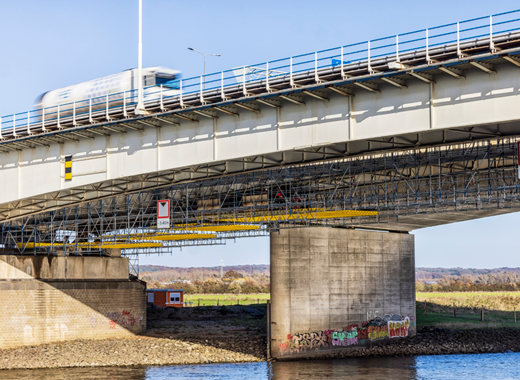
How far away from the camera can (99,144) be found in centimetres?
3478

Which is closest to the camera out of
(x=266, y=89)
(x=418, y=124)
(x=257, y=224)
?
(x=418, y=124)

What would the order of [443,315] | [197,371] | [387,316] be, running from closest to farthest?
1. [197,371]
2. [387,316]
3. [443,315]

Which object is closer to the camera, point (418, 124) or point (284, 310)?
point (418, 124)

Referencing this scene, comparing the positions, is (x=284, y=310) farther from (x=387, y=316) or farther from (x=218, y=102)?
(x=218, y=102)

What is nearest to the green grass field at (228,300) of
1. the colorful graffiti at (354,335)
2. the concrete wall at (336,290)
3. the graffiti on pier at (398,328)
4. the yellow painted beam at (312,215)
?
the graffiti on pier at (398,328)

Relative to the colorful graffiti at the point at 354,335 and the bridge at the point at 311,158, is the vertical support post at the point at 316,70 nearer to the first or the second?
the bridge at the point at 311,158

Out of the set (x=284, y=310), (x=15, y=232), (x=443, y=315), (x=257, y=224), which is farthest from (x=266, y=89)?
(x=443, y=315)

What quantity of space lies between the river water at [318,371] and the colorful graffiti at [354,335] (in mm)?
1394

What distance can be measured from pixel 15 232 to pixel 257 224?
22.4m

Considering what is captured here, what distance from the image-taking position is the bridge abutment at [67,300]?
4966 cm

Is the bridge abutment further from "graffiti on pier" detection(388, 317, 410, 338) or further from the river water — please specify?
"graffiti on pier" detection(388, 317, 410, 338)

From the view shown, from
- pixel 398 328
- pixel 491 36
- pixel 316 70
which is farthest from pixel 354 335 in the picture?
pixel 491 36

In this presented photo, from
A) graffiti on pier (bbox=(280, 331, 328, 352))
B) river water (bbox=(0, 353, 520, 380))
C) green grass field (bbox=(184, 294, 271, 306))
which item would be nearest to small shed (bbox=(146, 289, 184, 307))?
green grass field (bbox=(184, 294, 271, 306))

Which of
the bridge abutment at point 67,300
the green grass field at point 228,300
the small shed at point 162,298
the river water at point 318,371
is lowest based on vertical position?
the green grass field at point 228,300
